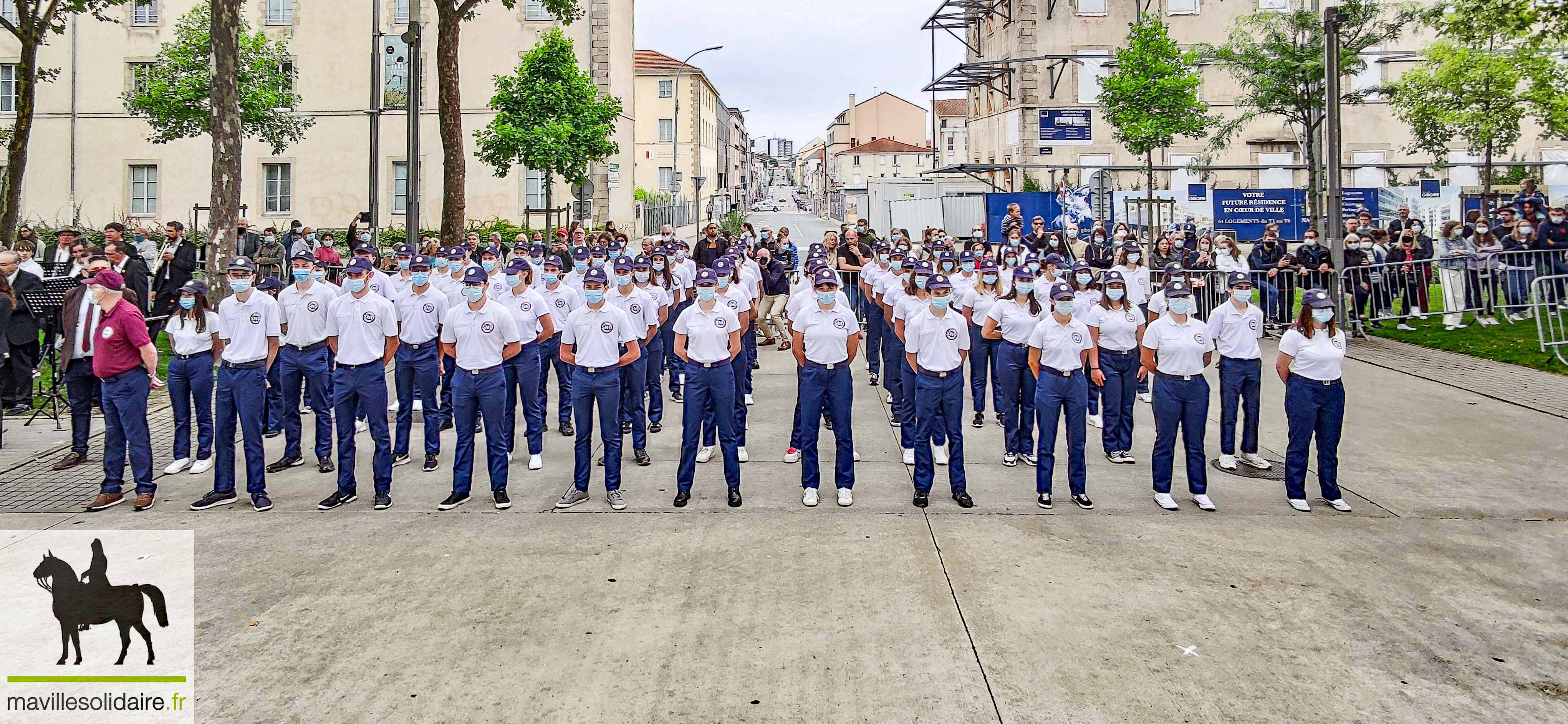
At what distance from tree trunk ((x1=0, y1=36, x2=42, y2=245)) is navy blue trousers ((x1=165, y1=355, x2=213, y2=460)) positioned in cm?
1195

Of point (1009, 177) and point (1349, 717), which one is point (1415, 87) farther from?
point (1349, 717)

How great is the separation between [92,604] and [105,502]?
306cm

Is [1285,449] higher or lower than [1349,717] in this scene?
higher

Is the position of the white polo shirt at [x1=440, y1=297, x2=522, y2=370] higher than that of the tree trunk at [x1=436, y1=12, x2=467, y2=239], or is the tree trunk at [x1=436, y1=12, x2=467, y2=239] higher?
the tree trunk at [x1=436, y1=12, x2=467, y2=239]

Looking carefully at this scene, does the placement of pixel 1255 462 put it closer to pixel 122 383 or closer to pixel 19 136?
pixel 122 383

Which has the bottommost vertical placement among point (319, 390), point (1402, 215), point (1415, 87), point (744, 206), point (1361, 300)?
point (319, 390)

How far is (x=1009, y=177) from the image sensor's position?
47094 mm

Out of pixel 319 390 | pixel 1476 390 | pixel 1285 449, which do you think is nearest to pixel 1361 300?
pixel 1476 390

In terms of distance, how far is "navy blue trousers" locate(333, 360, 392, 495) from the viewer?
8.76 meters

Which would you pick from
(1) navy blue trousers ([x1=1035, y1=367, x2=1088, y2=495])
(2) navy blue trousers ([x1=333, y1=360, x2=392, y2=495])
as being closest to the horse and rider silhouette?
(2) navy blue trousers ([x1=333, y1=360, x2=392, y2=495])

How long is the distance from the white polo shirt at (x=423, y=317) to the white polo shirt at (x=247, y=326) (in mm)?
1297

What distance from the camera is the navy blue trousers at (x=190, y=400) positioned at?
9375 millimetres

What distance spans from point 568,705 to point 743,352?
25.8ft

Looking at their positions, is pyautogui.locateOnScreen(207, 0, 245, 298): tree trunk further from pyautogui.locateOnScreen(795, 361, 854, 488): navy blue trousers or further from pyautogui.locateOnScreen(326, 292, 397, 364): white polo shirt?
pyautogui.locateOnScreen(795, 361, 854, 488): navy blue trousers
